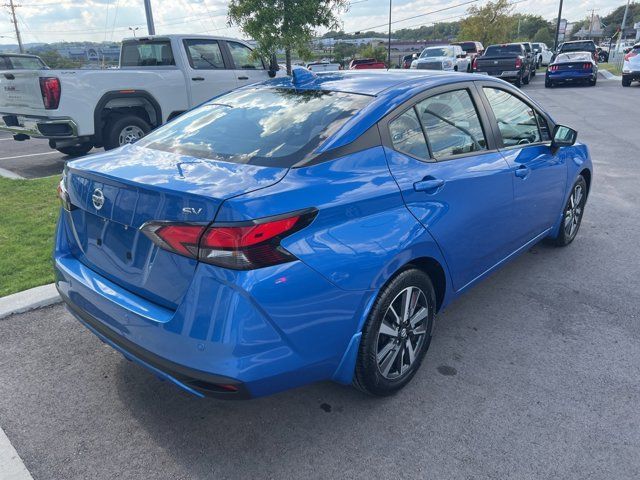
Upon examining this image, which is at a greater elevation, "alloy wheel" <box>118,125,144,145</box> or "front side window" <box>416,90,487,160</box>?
"front side window" <box>416,90,487,160</box>

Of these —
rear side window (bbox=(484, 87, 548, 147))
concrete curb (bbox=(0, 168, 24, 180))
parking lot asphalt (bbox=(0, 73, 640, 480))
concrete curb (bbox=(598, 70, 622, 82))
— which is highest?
rear side window (bbox=(484, 87, 548, 147))

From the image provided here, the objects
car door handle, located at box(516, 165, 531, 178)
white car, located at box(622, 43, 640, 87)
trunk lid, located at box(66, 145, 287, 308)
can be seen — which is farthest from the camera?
white car, located at box(622, 43, 640, 87)

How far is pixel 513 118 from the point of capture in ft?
12.8

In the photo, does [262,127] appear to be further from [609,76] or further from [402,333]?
[609,76]

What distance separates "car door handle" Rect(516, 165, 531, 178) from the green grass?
363 centimetres

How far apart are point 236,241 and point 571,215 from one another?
395 centimetres

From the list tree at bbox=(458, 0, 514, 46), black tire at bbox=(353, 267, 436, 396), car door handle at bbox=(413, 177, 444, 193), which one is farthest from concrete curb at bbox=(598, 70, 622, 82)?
black tire at bbox=(353, 267, 436, 396)

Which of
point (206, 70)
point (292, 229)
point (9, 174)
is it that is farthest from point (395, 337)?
point (206, 70)

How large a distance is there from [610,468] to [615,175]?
648 centimetres

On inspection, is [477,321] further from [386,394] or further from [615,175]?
[615,175]

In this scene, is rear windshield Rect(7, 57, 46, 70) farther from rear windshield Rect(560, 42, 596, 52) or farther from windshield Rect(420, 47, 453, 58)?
rear windshield Rect(560, 42, 596, 52)

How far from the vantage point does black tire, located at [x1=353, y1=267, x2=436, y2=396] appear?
257 cm

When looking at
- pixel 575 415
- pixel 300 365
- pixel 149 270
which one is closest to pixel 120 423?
pixel 149 270

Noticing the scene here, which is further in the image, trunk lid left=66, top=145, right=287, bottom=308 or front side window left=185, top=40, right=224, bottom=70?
front side window left=185, top=40, right=224, bottom=70
